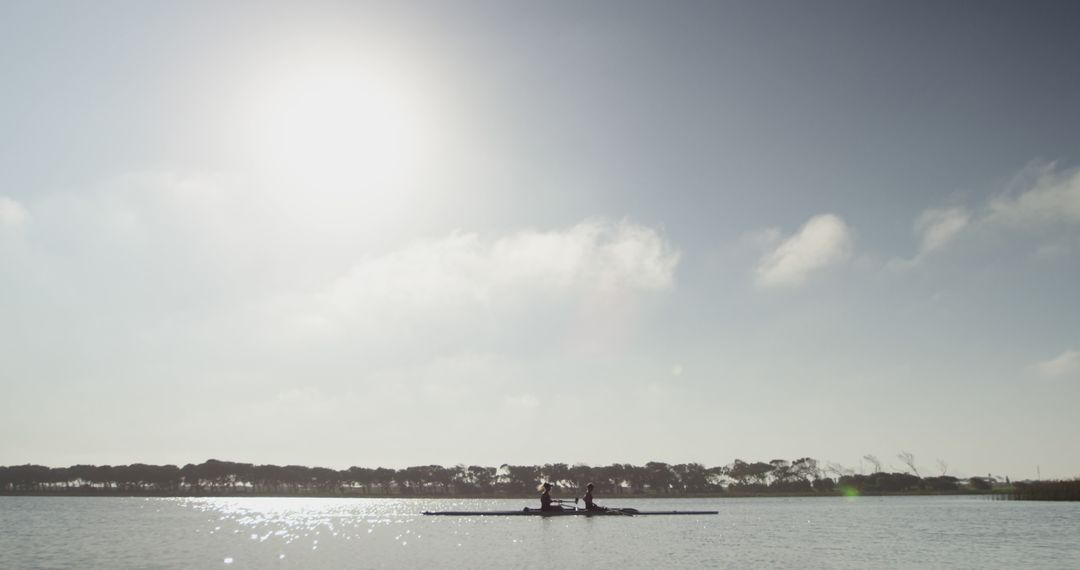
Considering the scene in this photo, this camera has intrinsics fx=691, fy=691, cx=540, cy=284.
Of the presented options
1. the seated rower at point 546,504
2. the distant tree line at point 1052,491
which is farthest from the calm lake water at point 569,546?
the distant tree line at point 1052,491

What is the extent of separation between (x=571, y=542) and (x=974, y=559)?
20387mm

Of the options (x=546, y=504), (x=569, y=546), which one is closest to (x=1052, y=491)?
(x=546, y=504)

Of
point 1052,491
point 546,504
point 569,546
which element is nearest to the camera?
point 569,546

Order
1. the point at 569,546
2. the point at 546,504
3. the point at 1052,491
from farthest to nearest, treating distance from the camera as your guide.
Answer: the point at 1052,491 → the point at 546,504 → the point at 569,546

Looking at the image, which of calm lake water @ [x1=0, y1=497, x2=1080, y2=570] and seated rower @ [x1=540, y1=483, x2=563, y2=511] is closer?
calm lake water @ [x1=0, y1=497, x2=1080, y2=570]

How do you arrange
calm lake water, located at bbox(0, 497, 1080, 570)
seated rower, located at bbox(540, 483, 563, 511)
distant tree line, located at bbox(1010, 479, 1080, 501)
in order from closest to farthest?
calm lake water, located at bbox(0, 497, 1080, 570) → seated rower, located at bbox(540, 483, 563, 511) → distant tree line, located at bbox(1010, 479, 1080, 501)

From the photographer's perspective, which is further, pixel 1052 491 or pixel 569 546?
pixel 1052 491

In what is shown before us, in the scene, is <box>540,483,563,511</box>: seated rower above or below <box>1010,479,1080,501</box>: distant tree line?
above

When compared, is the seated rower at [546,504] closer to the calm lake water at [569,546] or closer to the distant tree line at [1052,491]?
the calm lake water at [569,546]

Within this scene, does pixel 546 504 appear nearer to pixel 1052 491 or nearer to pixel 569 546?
pixel 569 546

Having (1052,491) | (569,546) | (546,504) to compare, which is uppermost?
(546,504)

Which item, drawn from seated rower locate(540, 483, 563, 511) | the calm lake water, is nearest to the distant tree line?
the calm lake water

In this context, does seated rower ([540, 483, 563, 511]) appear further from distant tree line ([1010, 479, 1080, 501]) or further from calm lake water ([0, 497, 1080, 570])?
distant tree line ([1010, 479, 1080, 501])

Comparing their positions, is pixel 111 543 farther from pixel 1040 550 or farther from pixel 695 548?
pixel 1040 550
